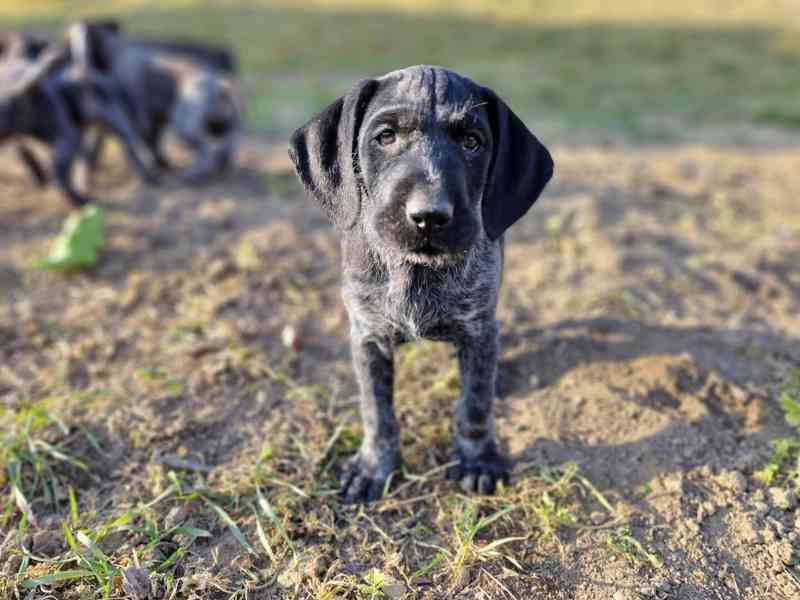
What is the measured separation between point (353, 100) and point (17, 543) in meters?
2.75

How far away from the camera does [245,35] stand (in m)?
19.5

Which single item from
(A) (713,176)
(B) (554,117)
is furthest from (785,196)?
(B) (554,117)

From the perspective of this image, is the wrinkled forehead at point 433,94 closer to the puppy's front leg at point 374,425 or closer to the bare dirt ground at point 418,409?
the puppy's front leg at point 374,425

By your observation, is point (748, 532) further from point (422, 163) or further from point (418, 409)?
point (422, 163)

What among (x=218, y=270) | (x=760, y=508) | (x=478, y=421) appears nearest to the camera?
(x=760, y=508)

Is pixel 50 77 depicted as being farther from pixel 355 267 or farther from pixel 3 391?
pixel 355 267

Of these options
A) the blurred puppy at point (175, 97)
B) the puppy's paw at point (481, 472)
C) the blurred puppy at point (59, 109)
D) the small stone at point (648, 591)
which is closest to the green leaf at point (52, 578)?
the puppy's paw at point (481, 472)

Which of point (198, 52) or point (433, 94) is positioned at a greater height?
point (433, 94)

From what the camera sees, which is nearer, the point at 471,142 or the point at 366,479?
the point at 471,142

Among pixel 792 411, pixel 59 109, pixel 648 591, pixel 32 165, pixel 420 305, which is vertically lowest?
pixel 648 591

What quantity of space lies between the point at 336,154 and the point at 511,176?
828 mm

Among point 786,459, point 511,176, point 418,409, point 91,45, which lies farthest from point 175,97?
point 786,459

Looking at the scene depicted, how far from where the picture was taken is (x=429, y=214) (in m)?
2.79

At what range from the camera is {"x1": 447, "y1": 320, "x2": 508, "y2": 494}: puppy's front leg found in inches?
141
